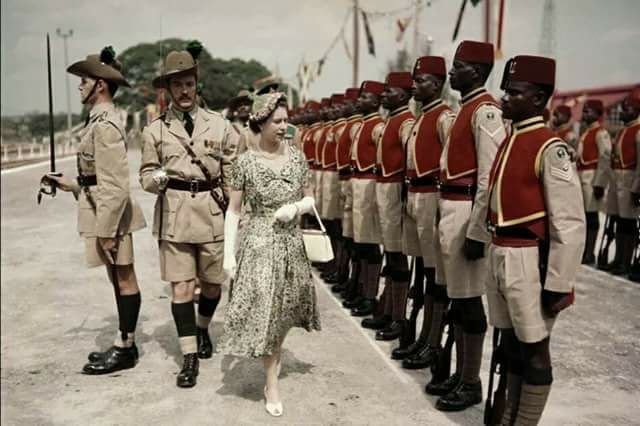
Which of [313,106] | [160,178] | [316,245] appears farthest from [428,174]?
[313,106]

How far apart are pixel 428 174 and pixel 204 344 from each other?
7.75 ft

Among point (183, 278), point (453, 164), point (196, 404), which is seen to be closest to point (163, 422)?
point (196, 404)

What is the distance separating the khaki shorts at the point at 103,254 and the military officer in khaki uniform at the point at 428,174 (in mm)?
2259

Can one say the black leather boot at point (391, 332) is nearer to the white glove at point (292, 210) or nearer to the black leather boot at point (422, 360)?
the black leather boot at point (422, 360)

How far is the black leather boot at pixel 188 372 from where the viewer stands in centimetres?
444

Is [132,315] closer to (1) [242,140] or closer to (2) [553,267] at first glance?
(1) [242,140]

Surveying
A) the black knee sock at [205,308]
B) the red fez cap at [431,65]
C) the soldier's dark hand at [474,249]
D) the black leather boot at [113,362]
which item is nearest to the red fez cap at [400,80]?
the red fez cap at [431,65]

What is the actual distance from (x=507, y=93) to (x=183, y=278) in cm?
273

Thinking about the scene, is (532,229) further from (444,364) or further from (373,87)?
(373,87)

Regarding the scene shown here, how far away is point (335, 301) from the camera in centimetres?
702

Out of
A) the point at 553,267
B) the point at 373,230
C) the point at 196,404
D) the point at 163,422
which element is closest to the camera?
the point at 553,267

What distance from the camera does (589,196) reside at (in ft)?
30.2

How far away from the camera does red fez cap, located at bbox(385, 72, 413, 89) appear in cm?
551

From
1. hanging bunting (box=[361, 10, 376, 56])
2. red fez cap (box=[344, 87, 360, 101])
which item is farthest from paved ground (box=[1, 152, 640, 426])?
hanging bunting (box=[361, 10, 376, 56])
